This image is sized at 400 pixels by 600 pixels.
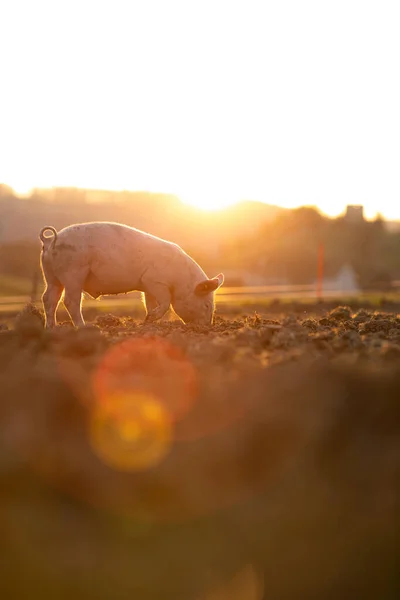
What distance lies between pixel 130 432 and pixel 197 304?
26.7 ft

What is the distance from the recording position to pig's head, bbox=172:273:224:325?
12.4 m

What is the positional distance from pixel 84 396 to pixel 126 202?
14622cm

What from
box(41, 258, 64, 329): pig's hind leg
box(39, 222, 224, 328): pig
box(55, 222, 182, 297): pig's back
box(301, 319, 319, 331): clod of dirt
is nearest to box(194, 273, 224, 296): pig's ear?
box(39, 222, 224, 328): pig

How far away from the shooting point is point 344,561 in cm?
394

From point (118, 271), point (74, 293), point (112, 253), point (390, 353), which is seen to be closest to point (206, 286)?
point (118, 271)

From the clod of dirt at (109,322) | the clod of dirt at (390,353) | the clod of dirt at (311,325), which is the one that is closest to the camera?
the clod of dirt at (390,353)

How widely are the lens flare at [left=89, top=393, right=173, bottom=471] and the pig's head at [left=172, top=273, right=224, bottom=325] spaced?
7.64 metres

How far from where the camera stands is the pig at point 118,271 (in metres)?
11.5

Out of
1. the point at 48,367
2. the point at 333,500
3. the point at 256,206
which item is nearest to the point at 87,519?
the point at 333,500

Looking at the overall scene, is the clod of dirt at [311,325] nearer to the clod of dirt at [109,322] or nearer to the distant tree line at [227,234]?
the clod of dirt at [109,322]

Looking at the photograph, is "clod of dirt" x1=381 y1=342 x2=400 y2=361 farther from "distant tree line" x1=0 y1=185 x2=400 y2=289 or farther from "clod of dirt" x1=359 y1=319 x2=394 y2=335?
"distant tree line" x1=0 y1=185 x2=400 y2=289

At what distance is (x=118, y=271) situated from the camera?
1184 centimetres

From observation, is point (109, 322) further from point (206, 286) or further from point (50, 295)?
point (206, 286)

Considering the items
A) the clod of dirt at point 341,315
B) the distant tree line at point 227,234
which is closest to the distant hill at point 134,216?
the distant tree line at point 227,234
